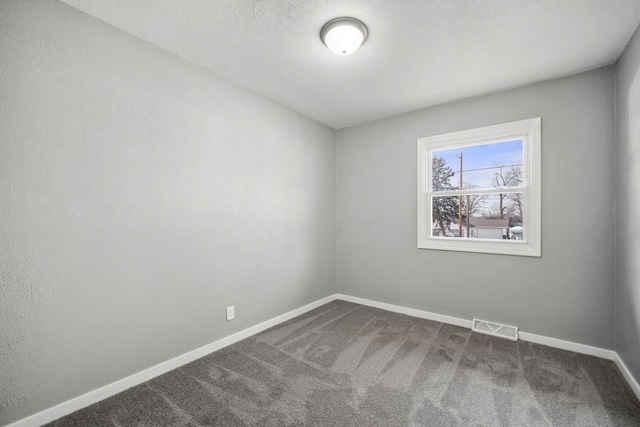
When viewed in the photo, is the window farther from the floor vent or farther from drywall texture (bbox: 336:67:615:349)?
the floor vent

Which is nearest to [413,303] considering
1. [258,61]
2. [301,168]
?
[301,168]

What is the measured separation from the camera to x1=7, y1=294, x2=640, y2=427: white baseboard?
161 cm

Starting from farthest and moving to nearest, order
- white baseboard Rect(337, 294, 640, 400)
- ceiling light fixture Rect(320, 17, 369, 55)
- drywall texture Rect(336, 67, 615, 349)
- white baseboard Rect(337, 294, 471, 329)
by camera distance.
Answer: white baseboard Rect(337, 294, 471, 329) < drywall texture Rect(336, 67, 615, 349) < white baseboard Rect(337, 294, 640, 400) < ceiling light fixture Rect(320, 17, 369, 55)

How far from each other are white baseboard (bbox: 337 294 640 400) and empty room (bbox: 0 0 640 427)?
0.02 metres

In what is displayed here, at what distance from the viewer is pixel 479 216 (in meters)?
2.99

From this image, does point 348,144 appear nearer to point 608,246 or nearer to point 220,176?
point 220,176

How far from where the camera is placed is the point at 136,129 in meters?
1.96

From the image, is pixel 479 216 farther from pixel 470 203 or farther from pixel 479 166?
pixel 479 166

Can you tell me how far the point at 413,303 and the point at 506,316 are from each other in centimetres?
92

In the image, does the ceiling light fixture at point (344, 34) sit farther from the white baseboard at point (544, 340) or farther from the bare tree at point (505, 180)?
the white baseboard at point (544, 340)

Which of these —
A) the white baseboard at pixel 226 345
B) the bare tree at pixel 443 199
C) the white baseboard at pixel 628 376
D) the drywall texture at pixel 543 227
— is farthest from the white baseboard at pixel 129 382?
the white baseboard at pixel 628 376

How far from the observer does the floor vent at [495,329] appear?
2.65 metres

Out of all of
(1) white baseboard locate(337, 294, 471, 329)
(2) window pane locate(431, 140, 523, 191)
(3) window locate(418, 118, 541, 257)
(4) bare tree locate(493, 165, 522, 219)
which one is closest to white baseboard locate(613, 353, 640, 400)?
(3) window locate(418, 118, 541, 257)

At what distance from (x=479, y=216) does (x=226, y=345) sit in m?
2.89
